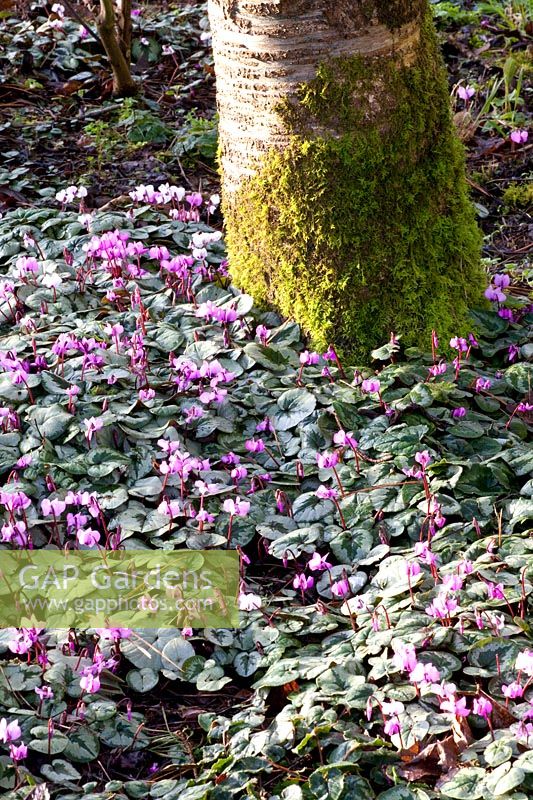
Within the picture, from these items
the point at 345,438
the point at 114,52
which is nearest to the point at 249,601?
the point at 345,438

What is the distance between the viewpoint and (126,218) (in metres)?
4.96

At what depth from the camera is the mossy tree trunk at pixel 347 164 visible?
3703mm

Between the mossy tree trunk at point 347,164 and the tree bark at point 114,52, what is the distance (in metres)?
2.73

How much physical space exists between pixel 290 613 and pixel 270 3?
223cm

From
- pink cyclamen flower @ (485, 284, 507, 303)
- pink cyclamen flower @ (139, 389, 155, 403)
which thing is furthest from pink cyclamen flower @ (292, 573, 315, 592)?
pink cyclamen flower @ (485, 284, 507, 303)

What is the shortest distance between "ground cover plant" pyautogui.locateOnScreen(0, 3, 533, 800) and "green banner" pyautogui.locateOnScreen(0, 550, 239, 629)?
0.06 m

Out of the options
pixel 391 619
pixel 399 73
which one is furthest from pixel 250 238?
pixel 391 619

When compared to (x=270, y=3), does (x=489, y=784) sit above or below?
below

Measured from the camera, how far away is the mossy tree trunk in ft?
12.1

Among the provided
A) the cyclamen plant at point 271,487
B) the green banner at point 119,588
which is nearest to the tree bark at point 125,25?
the cyclamen plant at point 271,487

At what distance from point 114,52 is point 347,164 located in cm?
351

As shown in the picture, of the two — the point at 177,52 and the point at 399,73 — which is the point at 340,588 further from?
the point at 177,52

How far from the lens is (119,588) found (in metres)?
2.98

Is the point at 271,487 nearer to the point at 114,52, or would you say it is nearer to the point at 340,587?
the point at 340,587
